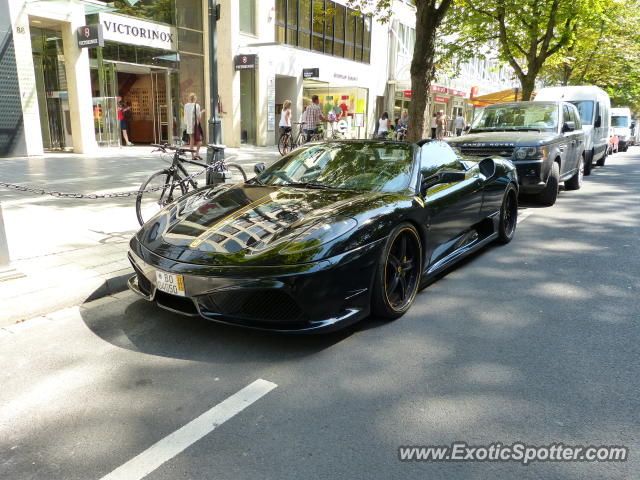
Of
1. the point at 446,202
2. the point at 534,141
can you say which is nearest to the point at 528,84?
the point at 534,141

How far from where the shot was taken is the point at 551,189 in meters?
8.87

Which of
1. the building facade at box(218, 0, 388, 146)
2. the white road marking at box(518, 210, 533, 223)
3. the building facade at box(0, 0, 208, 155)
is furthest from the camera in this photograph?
the building facade at box(218, 0, 388, 146)

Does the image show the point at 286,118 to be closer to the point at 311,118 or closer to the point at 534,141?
the point at 311,118

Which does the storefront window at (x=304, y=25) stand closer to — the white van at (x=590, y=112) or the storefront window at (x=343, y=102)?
the storefront window at (x=343, y=102)

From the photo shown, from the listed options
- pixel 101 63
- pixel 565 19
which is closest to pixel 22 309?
pixel 101 63

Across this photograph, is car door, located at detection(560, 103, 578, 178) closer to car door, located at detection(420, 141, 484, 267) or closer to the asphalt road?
car door, located at detection(420, 141, 484, 267)

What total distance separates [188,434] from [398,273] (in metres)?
2.00

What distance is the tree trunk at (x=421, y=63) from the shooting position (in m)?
11.5

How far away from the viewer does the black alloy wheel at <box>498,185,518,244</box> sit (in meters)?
6.09

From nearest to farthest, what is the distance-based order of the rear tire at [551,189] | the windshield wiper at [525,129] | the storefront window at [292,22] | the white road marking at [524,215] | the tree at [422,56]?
1. the white road marking at [524,215]
2. the rear tire at [551,189]
3. the windshield wiper at [525,129]
4. the tree at [422,56]
5. the storefront window at [292,22]

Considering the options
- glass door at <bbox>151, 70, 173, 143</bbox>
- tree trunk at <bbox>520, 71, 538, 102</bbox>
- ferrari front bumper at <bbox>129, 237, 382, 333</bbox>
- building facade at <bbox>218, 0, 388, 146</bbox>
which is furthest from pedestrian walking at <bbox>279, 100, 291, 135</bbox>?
ferrari front bumper at <bbox>129, 237, 382, 333</bbox>

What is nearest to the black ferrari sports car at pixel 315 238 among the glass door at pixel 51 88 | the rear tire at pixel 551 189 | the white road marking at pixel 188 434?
the white road marking at pixel 188 434

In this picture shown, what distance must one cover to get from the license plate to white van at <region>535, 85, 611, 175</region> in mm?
13208
